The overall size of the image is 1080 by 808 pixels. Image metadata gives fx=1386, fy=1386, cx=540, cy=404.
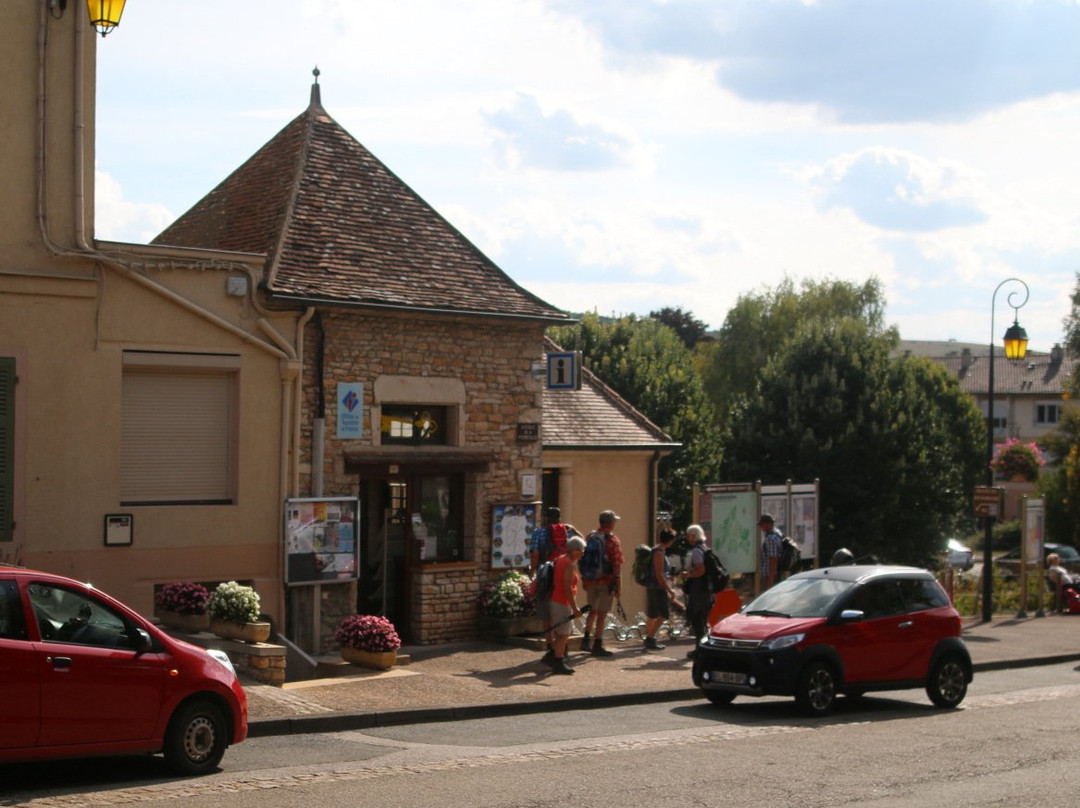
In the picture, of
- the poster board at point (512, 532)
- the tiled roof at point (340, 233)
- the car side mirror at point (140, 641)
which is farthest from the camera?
the poster board at point (512, 532)

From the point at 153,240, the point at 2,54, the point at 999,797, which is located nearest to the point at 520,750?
the point at 999,797

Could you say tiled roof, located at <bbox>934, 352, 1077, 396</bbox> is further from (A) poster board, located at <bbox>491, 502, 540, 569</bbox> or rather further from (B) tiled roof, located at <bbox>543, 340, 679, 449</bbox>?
(A) poster board, located at <bbox>491, 502, 540, 569</bbox>

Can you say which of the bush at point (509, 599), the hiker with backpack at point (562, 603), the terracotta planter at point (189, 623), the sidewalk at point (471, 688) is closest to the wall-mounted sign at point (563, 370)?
the bush at point (509, 599)

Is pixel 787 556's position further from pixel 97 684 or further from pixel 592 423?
pixel 97 684

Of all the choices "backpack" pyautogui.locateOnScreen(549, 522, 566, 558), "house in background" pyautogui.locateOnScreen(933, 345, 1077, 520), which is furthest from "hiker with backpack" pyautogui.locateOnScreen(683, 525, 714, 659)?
"house in background" pyautogui.locateOnScreen(933, 345, 1077, 520)

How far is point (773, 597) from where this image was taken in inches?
612

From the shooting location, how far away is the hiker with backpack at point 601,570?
59.4 feet

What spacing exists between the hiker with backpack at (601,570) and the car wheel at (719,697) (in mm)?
3273

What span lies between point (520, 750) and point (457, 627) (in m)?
7.37

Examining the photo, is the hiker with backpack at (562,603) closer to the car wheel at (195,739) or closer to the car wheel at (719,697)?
the car wheel at (719,697)

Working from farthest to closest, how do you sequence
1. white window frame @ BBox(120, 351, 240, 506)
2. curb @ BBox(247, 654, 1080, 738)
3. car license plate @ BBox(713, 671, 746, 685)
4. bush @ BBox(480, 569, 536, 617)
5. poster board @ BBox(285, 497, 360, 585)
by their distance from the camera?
bush @ BBox(480, 569, 536, 617) → poster board @ BBox(285, 497, 360, 585) → white window frame @ BBox(120, 351, 240, 506) → car license plate @ BBox(713, 671, 746, 685) → curb @ BBox(247, 654, 1080, 738)

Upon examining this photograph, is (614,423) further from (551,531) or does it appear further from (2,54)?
(2,54)

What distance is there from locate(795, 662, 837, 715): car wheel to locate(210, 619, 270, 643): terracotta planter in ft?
19.1

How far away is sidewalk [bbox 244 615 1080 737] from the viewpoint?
43.6 feet
